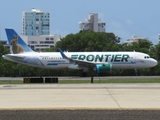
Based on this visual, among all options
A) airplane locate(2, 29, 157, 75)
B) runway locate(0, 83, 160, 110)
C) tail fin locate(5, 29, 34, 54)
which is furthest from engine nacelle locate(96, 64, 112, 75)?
runway locate(0, 83, 160, 110)

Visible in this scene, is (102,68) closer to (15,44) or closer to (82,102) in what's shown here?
(15,44)

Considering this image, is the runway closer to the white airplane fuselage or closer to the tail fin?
the white airplane fuselage

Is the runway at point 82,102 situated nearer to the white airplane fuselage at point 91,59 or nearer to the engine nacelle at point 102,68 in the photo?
the engine nacelle at point 102,68

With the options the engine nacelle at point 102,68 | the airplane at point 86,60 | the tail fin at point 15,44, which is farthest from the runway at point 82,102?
the tail fin at point 15,44

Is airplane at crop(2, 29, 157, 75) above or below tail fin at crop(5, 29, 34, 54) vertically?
below

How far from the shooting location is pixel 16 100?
19.7 meters

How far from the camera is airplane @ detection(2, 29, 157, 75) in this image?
51.5 metres

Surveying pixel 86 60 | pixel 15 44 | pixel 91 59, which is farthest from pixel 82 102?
pixel 15 44

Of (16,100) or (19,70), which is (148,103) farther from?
(19,70)

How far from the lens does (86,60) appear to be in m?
53.0

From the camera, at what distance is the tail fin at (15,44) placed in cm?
5475

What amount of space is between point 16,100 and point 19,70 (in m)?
44.2

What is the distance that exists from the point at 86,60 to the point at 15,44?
920 cm
